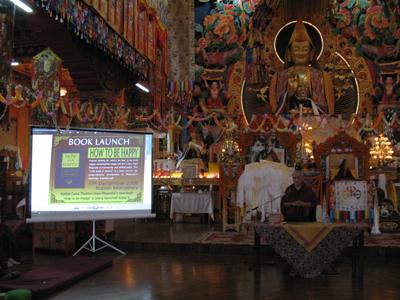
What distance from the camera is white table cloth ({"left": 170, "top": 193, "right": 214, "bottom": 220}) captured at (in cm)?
980

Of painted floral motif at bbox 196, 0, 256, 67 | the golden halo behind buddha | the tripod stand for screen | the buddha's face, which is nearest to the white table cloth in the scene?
the tripod stand for screen

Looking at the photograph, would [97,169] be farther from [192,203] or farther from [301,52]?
[301,52]

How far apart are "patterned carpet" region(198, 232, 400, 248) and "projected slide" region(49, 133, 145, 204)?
1486 mm

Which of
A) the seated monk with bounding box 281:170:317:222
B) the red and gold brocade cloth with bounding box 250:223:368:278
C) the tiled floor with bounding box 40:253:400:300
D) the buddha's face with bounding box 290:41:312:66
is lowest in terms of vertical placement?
the tiled floor with bounding box 40:253:400:300

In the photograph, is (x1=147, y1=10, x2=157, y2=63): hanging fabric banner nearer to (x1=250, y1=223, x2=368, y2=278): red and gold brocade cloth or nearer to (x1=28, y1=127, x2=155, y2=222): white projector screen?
(x1=28, y1=127, x2=155, y2=222): white projector screen

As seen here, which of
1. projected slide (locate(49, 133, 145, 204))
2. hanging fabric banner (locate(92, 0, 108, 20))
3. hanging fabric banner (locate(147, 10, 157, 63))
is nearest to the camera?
projected slide (locate(49, 133, 145, 204))

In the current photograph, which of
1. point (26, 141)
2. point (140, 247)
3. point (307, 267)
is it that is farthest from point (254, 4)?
point (307, 267)

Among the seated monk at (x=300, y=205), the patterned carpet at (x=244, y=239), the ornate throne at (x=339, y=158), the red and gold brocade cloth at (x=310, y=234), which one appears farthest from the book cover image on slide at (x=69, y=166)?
the ornate throne at (x=339, y=158)

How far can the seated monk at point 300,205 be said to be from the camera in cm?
567

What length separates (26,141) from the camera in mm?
14375

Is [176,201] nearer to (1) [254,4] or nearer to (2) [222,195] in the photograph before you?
(2) [222,195]

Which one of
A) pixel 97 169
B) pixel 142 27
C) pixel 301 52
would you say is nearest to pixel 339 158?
pixel 97 169

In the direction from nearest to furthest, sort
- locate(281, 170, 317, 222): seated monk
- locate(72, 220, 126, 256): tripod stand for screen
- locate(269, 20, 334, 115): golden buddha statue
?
locate(281, 170, 317, 222): seated monk → locate(72, 220, 126, 256): tripod stand for screen → locate(269, 20, 334, 115): golden buddha statue

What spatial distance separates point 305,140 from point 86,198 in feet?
26.2
